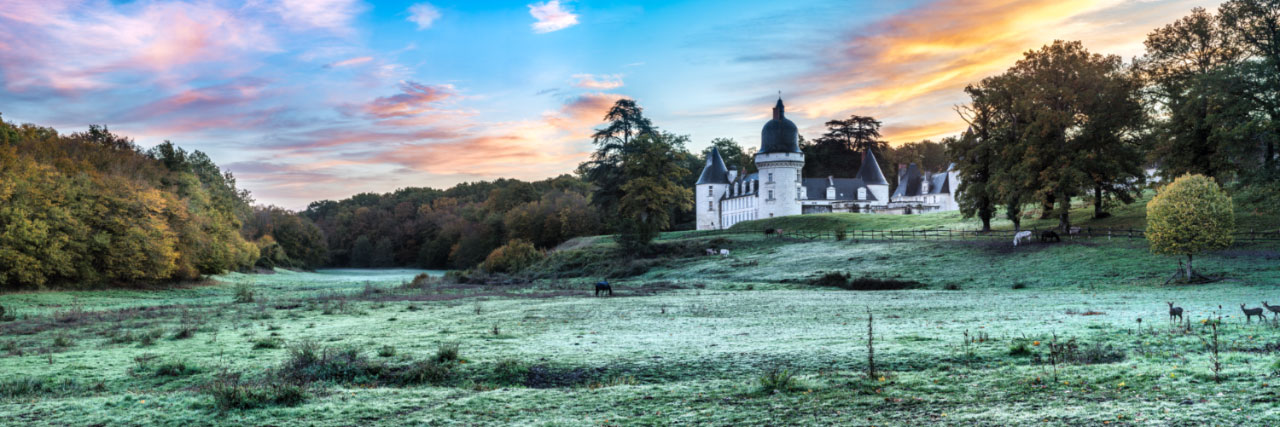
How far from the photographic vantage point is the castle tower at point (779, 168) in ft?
314

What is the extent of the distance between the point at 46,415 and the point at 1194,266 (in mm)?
40666

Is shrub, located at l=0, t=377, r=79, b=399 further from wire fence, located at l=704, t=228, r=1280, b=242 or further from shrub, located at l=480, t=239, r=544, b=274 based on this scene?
shrub, located at l=480, t=239, r=544, b=274

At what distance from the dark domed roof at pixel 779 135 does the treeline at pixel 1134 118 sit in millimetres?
42006

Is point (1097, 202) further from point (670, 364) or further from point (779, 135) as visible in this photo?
point (670, 364)

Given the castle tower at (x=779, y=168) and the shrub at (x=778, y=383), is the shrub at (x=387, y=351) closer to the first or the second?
the shrub at (x=778, y=383)

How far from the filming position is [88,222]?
46.1 metres

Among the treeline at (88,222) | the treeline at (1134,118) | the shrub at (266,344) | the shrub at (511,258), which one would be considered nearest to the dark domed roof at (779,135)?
the shrub at (511,258)

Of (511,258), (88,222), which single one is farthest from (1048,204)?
(88,222)

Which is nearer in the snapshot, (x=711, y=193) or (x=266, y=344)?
(x=266, y=344)

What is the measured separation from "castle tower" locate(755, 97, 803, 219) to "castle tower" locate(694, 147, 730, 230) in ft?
40.0

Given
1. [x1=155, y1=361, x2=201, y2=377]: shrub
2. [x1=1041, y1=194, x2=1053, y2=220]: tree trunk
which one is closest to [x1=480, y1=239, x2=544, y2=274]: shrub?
[x1=1041, y1=194, x2=1053, y2=220]: tree trunk

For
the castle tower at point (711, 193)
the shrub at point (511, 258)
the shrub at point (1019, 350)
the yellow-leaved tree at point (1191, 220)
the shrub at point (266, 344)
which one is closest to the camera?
the shrub at point (1019, 350)

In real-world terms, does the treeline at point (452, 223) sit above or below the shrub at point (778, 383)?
above

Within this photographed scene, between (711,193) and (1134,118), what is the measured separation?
63223 millimetres
